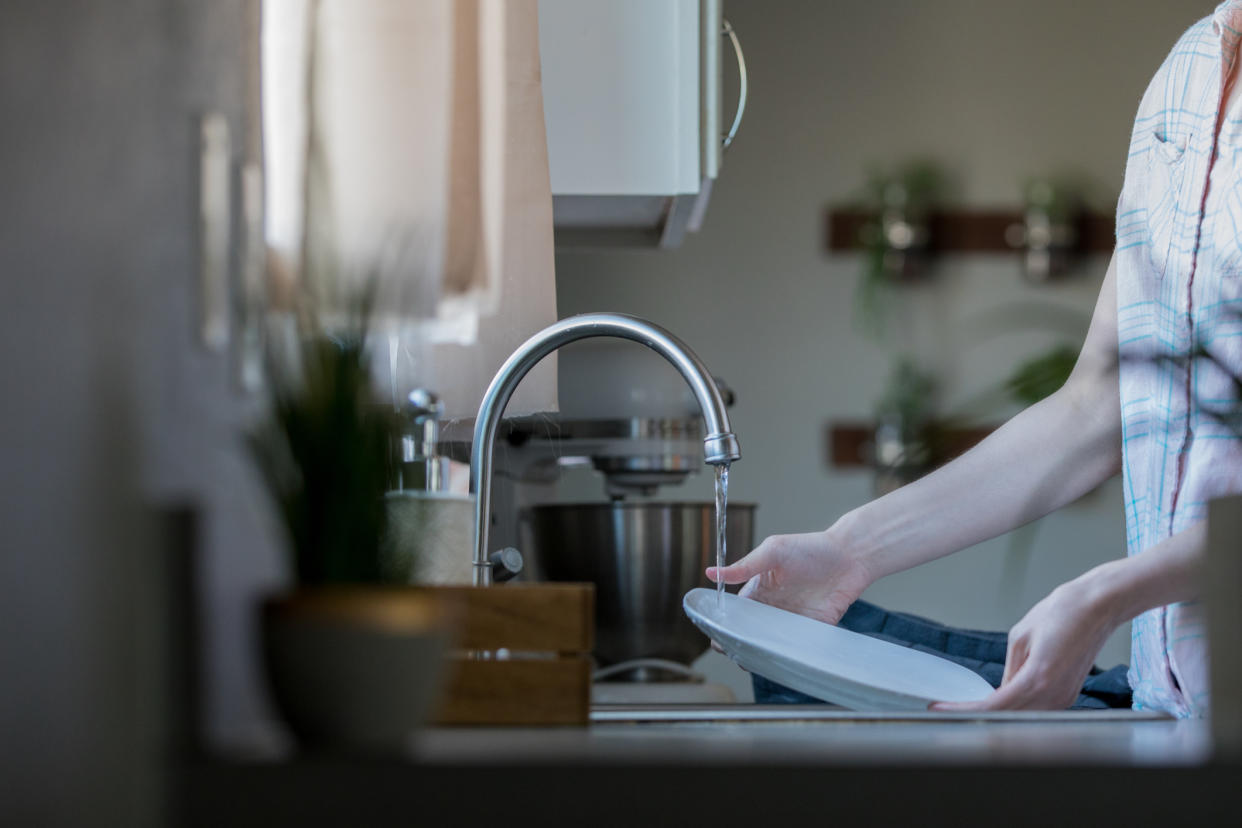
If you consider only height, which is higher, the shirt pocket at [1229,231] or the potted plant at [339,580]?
the shirt pocket at [1229,231]

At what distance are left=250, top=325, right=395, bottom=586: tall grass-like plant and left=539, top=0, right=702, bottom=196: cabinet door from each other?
98 cm

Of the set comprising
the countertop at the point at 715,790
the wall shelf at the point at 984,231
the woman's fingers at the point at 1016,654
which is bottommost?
the woman's fingers at the point at 1016,654

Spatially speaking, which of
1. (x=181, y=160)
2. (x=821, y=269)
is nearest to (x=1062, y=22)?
(x=821, y=269)

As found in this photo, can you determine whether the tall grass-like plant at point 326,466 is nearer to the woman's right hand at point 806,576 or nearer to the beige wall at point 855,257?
the woman's right hand at point 806,576

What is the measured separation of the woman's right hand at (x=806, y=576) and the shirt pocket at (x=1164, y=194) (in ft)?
1.12

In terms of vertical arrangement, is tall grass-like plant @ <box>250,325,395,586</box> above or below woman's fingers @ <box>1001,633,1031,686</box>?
above

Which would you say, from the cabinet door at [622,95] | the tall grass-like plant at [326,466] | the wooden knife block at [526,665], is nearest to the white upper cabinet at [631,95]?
the cabinet door at [622,95]

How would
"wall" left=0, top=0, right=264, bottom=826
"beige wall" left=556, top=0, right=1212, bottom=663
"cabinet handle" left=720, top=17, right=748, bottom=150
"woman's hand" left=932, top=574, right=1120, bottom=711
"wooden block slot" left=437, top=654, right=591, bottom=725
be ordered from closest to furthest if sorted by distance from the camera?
"wall" left=0, top=0, right=264, bottom=826 → "wooden block slot" left=437, top=654, right=591, bottom=725 → "woman's hand" left=932, top=574, right=1120, bottom=711 → "cabinet handle" left=720, top=17, right=748, bottom=150 → "beige wall" left=556, top=0, right=1212, bottom=663

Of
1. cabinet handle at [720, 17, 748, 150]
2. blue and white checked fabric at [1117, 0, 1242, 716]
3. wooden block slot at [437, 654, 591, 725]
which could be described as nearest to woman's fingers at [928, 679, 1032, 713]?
blue and white checked fabric at [1117, 0, 1242, 716]

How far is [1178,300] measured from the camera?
3.23ft

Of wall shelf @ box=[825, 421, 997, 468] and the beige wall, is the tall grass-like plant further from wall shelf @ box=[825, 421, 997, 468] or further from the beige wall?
wall shelf @ box=[825, 421, 997, 468]

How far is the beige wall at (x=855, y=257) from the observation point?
8.11ft

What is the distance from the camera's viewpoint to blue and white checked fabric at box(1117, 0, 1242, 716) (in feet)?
2.99

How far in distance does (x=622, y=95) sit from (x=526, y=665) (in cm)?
94
